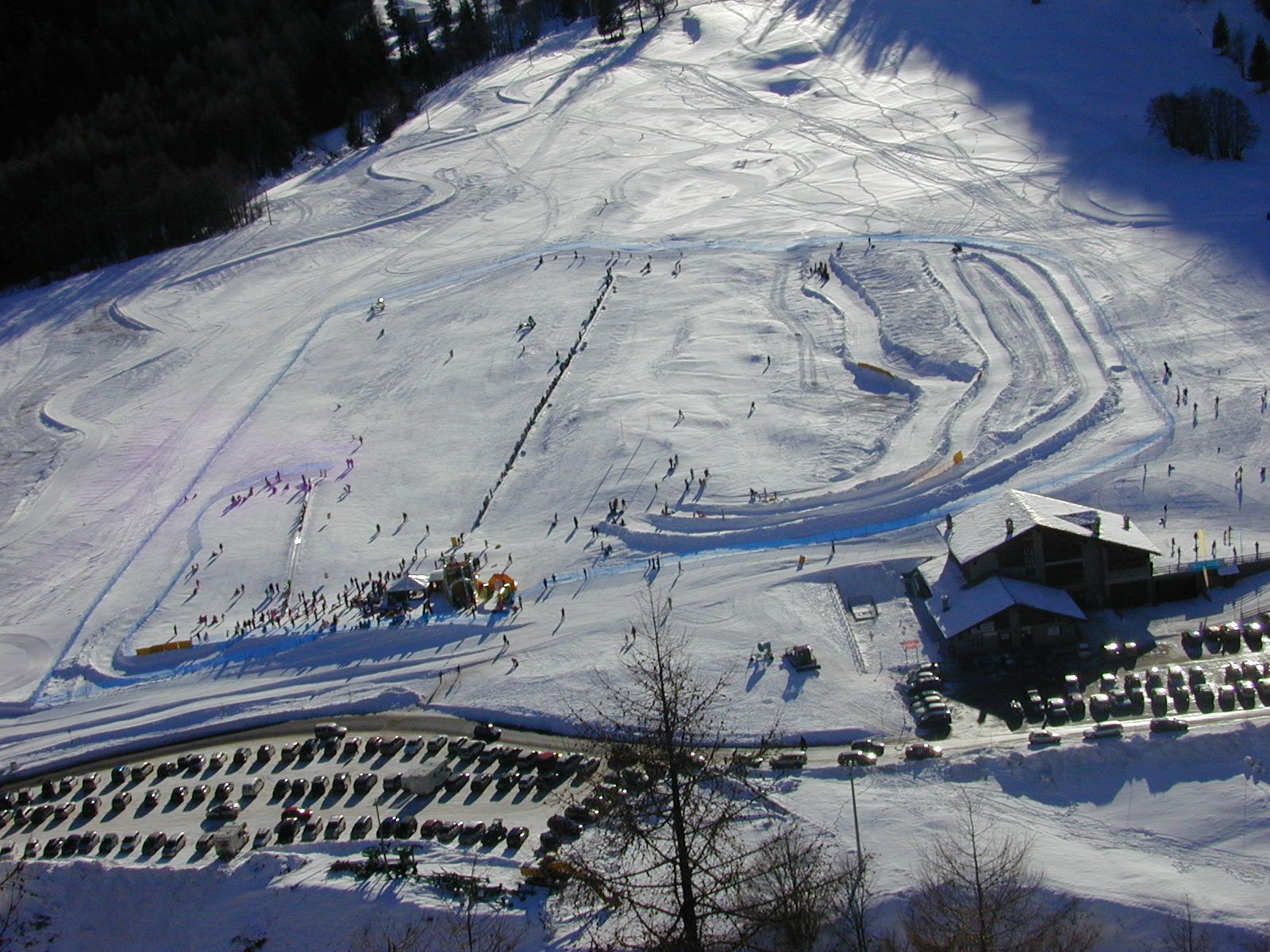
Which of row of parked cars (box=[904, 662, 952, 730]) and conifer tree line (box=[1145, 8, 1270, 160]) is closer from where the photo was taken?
row of parked cars (box=[904, 662, 952, 730])

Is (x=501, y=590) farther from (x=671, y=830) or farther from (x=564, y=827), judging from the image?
(x=671, y=830)

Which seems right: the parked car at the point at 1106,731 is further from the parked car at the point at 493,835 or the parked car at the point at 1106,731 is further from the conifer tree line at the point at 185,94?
the conifer tree line at the point at 185,94

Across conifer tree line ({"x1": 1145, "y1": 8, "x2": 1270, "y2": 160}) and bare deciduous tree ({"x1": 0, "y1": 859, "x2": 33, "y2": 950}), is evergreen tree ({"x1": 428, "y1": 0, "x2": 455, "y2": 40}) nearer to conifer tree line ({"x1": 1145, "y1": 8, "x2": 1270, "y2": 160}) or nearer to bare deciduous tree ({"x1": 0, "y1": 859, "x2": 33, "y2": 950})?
conifer tree line ({"x1": 1145, "y1": 8, "x2": 1270, "y2": 160})

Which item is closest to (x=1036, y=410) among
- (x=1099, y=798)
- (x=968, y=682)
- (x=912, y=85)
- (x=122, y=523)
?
(x=968, y=682)

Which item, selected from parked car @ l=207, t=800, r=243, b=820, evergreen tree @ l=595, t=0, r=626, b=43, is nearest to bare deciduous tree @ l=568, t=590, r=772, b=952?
parked car @ l=207, t=800, r=243, b=820

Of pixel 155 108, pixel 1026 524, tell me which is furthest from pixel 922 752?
pixel 155 108
